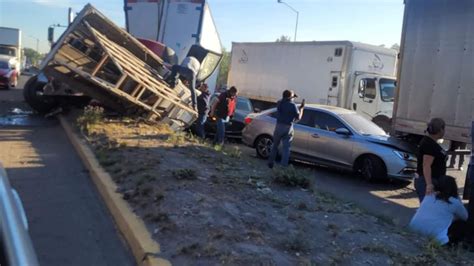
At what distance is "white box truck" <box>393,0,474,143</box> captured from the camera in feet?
31.1

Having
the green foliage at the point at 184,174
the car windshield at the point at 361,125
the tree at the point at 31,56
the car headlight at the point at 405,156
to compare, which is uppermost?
the tree at the point at 31,56

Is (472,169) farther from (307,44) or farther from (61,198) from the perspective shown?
(307,44)

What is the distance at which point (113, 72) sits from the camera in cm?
1260

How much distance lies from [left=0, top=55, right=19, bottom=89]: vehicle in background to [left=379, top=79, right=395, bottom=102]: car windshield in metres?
20.0

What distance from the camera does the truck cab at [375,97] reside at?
712 inches

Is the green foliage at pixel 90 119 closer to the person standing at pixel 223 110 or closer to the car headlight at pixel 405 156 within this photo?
the person standing at pixel 223 110

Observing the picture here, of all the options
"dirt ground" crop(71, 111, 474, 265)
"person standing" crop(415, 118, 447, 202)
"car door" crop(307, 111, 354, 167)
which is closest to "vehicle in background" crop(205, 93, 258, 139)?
"car door" crop(307, 111, 354, 167)

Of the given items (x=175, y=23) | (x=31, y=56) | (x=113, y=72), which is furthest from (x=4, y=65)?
(x=31, y=56)

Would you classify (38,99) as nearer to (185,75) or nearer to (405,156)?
(185,75)

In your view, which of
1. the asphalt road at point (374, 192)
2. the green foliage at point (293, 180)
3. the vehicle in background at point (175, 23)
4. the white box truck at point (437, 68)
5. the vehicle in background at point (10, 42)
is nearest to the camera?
the green foliage at point (293, 180)

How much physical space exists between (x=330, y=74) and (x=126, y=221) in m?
15.3

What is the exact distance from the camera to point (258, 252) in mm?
4453

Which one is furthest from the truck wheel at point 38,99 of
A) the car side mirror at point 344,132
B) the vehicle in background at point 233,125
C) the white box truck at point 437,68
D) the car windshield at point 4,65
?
the car windshield at point 4,65

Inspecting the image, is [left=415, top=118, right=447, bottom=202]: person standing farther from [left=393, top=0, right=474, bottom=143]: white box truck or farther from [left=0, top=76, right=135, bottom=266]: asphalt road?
[left=0, top=76, right=135, bottom=266]: asphalt road
